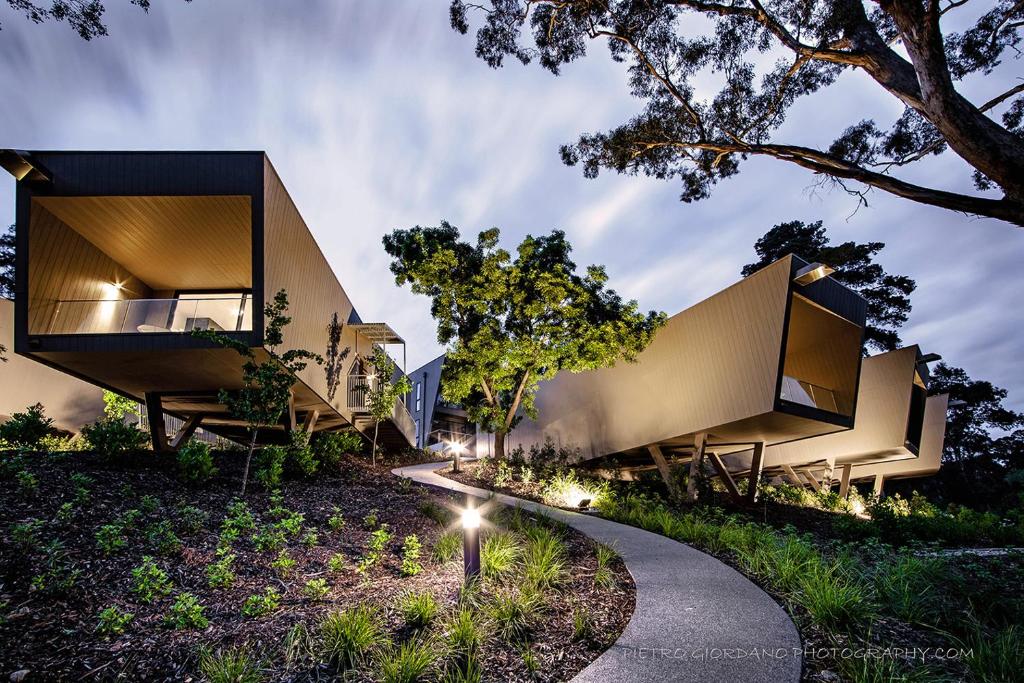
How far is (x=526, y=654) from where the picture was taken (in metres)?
3.67

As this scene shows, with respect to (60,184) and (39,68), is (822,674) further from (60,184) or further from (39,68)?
(60,184)

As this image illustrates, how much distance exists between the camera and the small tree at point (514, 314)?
554 inches

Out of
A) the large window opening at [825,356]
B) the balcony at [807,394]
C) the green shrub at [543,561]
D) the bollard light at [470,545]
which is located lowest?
the green shrub at [543,561]

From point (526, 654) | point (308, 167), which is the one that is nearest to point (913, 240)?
point (526, 654)

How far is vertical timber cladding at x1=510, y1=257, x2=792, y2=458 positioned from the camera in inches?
426

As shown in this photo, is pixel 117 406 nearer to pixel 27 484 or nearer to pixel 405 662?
pixel 27 484

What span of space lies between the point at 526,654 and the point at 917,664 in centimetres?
→ 269

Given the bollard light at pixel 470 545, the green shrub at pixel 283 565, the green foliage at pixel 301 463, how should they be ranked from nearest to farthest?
the bollard light at pixel 470 545
the green shrub at pixel 283 565
the green foliage at pixel 301 463

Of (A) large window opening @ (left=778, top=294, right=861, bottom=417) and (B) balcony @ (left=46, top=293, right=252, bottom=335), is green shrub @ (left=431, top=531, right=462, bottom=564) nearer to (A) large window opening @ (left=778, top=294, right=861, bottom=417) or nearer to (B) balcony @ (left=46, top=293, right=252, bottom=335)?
(B) balcony @ (left=46, top=293, right=252, bottom=335)

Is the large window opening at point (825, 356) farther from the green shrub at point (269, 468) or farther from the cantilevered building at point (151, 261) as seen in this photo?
the cantilevered building at point (151, 261)

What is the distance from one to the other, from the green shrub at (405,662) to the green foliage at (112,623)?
2019 mm

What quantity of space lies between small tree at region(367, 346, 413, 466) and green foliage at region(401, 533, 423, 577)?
396 inches

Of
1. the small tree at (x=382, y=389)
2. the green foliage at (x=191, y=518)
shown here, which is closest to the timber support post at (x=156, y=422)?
the small tree at (x=382, y=389)

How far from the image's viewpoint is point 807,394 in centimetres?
1271
